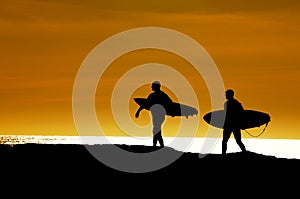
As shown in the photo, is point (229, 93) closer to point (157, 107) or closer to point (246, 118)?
point (157, 107)

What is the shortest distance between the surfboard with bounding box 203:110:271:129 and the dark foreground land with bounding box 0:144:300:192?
294 centimetres

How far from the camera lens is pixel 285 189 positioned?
21.2 metres

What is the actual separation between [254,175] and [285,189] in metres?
1.96

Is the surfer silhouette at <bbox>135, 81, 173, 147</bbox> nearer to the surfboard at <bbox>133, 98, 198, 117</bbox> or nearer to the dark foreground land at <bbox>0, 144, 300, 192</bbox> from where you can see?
the surfboard at <bbox>133, 98, 198, 117</bbox>

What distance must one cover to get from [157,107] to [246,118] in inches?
181

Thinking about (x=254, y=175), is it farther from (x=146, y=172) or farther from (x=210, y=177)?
(x=146, y=172)

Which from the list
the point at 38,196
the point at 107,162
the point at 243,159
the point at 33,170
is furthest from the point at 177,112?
the point at 38,196

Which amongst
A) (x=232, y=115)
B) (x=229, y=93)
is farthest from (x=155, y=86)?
(x=232, y=115)

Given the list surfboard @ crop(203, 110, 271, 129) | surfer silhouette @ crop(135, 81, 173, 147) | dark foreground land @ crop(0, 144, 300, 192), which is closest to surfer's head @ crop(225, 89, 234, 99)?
surfboard @ crop(203, 110, 271, 129)

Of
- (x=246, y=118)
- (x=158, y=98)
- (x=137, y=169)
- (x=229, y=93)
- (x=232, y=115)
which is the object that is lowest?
(x=137, y=169)

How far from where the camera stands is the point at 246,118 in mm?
31000

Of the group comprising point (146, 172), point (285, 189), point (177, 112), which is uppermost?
point (177, 112)

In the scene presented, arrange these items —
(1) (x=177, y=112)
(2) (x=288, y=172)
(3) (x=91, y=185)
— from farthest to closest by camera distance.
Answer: (1) (x=177, y=112)
(2) (x=288, y=172)
(3) (x=91, y=185)

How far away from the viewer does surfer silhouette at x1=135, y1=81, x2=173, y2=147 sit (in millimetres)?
28703
